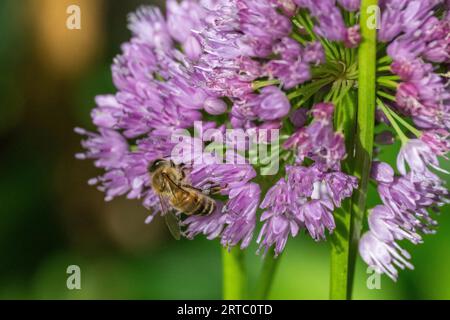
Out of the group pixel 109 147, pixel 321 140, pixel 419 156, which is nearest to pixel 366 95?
pixel 321 140

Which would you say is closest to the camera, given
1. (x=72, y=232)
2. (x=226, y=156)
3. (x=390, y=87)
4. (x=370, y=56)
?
(x=370, y=56)

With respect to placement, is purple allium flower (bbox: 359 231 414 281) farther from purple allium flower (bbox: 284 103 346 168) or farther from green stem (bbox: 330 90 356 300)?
purple allium flower (bbox: 284 103 346 168)

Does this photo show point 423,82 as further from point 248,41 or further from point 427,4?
point 248,41

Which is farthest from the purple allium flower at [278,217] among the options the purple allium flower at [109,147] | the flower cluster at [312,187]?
the purple allium flower at [109,147]

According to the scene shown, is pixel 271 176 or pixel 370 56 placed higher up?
pixel 370 56
